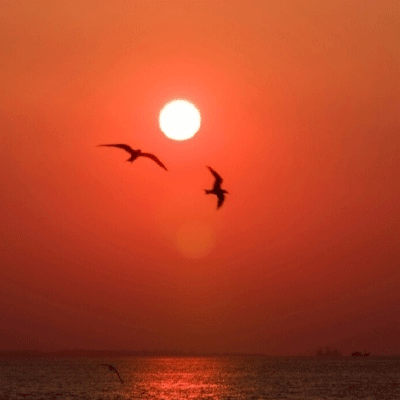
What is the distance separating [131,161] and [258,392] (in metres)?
87.1

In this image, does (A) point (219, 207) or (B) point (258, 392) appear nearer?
(A) point (219, 207)

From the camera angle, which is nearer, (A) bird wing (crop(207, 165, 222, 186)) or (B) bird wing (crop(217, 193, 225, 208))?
(A) bird wing (crop(207, 165, 222, 186))

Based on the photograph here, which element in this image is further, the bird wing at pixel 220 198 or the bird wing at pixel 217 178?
the bird wing at pixel 220 198

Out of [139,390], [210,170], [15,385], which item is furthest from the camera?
[15,385]

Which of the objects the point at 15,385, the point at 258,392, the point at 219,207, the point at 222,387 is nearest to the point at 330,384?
the point at 222,387

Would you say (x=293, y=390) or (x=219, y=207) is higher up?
(x=293, y=390)

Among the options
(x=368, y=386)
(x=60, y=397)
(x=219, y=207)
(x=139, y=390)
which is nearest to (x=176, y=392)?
(x=139, y=390)

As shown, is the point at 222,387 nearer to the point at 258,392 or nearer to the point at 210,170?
the point at 258,392

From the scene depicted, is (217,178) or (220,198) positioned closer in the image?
(217,178)

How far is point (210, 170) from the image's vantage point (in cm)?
5044

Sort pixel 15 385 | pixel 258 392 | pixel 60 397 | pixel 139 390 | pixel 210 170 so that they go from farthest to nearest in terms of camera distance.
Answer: pixel 15 385
pixel 139 390
pixel 258 392
pixel 60 397
pixel 210 170

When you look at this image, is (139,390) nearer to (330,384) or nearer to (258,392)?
(258,392)

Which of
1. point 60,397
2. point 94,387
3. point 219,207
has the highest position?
point 94,387

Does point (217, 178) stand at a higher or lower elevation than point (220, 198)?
higher
